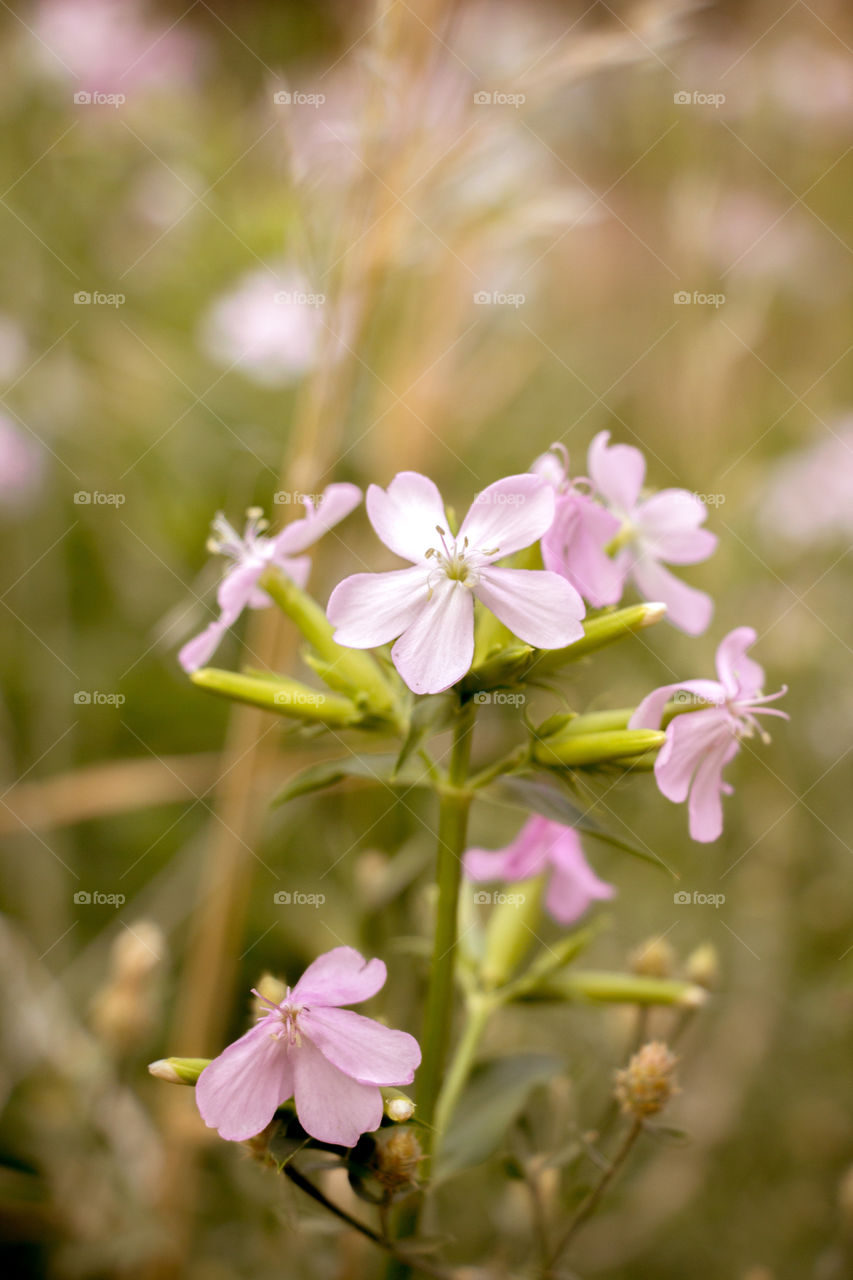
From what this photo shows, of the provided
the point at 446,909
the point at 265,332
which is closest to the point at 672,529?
the point at 446,909

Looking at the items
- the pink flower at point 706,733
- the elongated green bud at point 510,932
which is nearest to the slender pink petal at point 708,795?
the pink flower at point 706,733

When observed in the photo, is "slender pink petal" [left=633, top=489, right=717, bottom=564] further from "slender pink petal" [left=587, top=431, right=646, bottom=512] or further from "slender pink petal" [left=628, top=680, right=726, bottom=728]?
"slender pink petal" [left=628, top=680, right=726, bottom=728]

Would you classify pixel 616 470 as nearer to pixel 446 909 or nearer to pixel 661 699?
pixel 661 699

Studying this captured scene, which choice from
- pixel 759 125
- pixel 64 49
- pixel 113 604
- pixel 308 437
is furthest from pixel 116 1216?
pixel 64 49

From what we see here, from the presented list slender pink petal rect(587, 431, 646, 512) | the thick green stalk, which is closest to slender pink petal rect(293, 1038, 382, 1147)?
the thick green stalk

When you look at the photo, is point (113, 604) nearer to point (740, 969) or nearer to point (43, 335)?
point (43, 335)

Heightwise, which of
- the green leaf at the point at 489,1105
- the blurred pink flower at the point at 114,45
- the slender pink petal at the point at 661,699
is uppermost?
the blurred pink flower at the point at 114,45

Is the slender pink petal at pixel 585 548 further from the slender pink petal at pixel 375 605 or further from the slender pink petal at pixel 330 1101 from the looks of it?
the slender pink petal at pixel 330 1101
